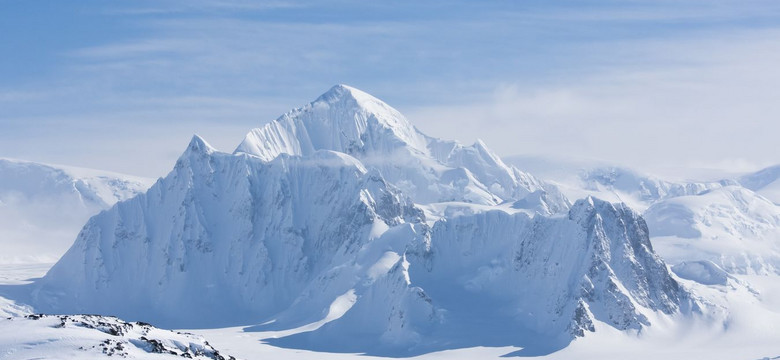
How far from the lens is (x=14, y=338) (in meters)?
172

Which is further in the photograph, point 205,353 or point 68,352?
point 205,353

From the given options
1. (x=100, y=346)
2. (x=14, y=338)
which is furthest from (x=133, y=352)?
(x=14, y=338)

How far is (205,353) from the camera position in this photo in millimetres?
182000

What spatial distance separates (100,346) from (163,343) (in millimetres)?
11321

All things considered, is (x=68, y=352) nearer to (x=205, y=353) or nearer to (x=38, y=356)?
(x=38, y=356)

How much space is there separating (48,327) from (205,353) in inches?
822

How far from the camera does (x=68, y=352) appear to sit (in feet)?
551

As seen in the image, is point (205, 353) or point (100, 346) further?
point (205, 353)

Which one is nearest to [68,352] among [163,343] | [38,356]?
[38,356]

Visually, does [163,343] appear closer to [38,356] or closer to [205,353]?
[205,353]

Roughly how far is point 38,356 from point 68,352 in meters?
3.62

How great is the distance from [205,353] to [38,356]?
23975 mm

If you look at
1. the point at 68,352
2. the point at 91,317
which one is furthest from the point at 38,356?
the point at 91,317

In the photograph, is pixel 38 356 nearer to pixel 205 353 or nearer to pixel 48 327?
pixel 48 327
